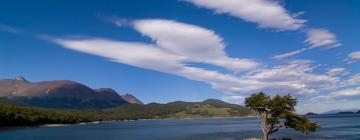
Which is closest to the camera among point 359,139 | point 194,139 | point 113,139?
point 359,139

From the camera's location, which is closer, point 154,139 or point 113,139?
point 154,139

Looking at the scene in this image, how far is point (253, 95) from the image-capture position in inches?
3745

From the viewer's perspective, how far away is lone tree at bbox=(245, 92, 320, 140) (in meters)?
90.8

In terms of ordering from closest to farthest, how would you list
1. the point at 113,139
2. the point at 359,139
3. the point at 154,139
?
1. the point at 359,139
2. the point at 154,139
3. the point at 113,139

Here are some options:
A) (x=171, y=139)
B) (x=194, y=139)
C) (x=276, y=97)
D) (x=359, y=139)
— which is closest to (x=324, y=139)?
(x=359, y=139)

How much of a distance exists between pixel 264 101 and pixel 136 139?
62.0 meters

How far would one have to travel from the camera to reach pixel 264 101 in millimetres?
91812

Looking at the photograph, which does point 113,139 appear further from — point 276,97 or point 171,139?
point 276,97

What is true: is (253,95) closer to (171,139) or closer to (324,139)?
(324,139)

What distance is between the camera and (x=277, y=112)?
90938 mm

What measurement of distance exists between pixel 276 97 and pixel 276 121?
5387 millimetres

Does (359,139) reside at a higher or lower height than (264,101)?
lower

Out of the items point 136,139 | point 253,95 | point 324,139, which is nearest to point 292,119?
point 253,95

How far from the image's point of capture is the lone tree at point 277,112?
90750 millimetres
